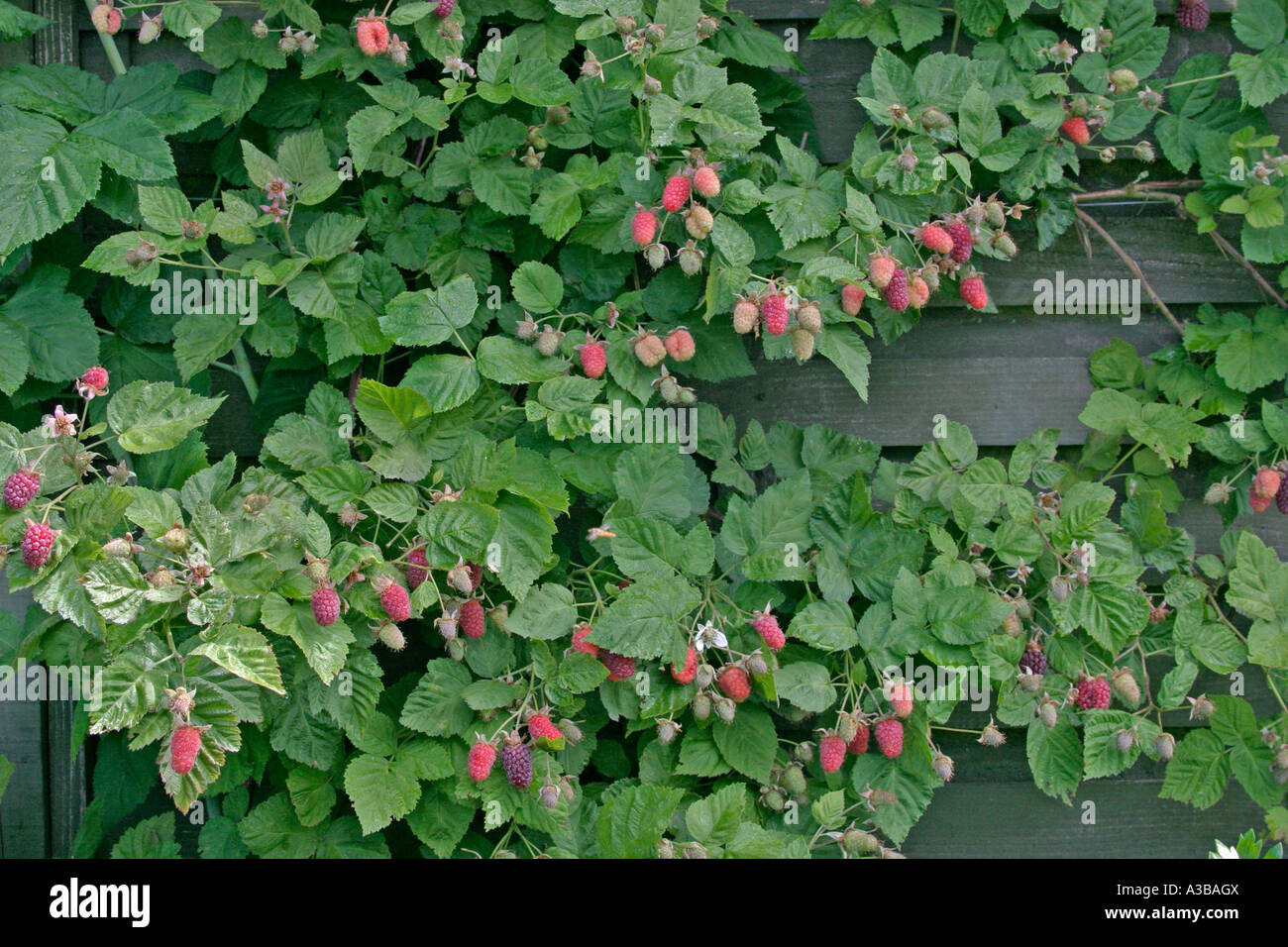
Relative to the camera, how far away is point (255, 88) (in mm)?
2107

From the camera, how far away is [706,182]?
6.43 feet

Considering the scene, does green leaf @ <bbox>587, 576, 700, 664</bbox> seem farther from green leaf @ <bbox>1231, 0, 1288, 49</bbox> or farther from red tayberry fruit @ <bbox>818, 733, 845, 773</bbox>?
green leaf @ <bbox>1231, 0, 1288, 49</bbox>

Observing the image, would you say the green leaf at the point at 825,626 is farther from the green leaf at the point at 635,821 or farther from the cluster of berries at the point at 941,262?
the cluster of berries at the point at 941,262

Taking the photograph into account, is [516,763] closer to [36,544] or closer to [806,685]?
[806,685]

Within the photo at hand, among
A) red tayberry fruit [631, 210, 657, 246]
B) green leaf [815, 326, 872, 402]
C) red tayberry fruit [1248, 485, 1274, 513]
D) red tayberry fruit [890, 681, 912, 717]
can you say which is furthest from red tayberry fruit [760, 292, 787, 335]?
red tayberry fruit [1248, 485, 1274, 513]

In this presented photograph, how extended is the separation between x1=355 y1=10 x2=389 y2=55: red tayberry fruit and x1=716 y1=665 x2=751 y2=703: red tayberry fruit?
4.54 ft

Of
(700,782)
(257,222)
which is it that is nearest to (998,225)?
(700,782)

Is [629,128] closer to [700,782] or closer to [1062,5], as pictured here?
[1062,5]

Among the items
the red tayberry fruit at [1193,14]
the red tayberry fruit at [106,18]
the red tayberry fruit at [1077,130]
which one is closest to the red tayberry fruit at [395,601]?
the red tayberry fruit at [106,18]

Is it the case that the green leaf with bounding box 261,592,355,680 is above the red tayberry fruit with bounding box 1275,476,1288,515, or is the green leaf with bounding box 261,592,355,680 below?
below

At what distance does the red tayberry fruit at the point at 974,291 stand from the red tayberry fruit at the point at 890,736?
0.89m

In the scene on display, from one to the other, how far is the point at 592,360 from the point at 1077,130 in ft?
3.81

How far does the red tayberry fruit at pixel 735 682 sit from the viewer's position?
2.02 meters

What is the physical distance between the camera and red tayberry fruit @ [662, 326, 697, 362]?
206cm
